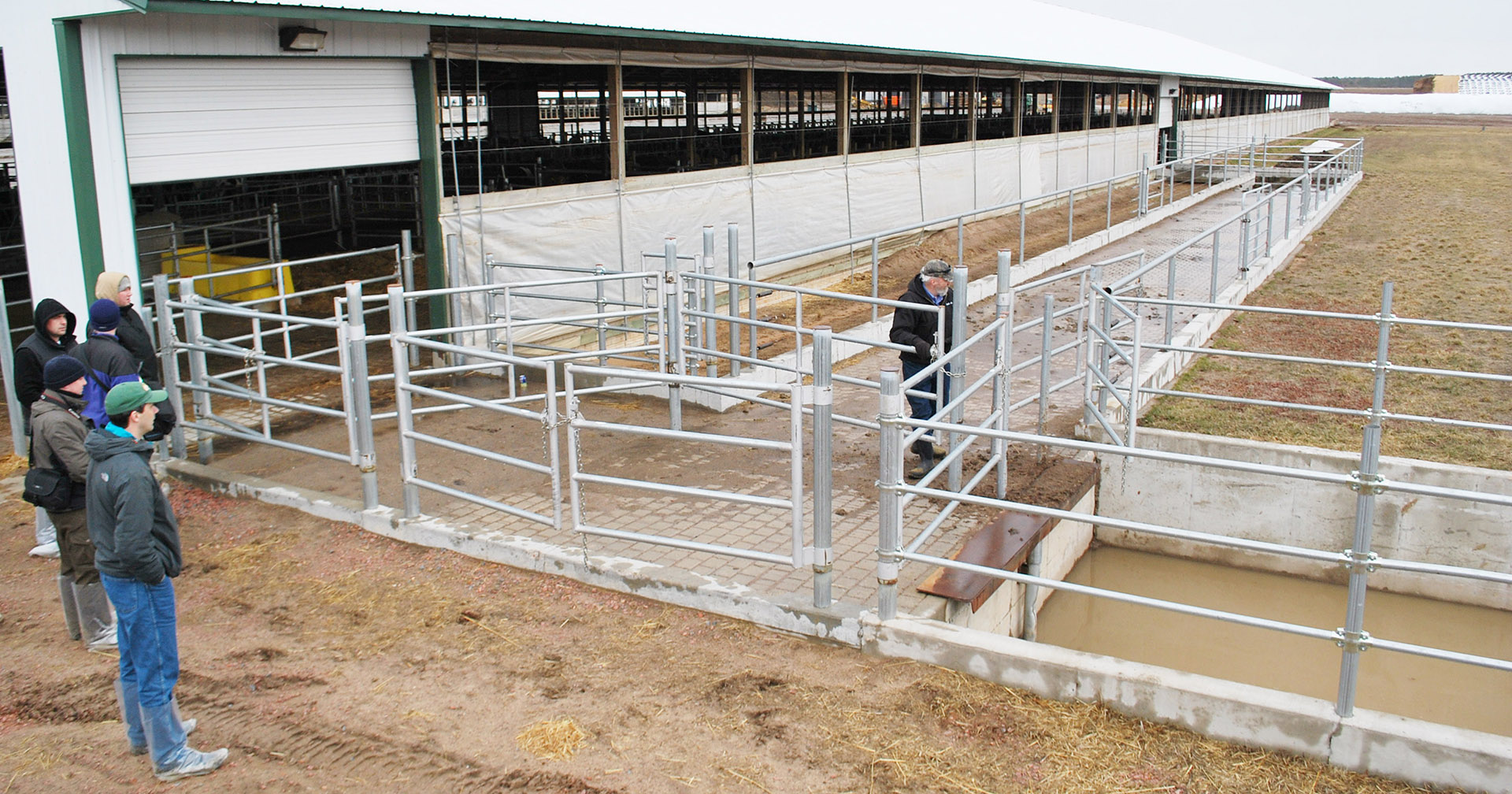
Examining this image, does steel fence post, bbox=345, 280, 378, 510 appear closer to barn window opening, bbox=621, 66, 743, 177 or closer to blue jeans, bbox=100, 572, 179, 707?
blue jeans, bbox=100, 572, 179, 707

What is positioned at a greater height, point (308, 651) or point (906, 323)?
point (906, 323)

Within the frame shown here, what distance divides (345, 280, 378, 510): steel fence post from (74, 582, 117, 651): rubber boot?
1821 mm

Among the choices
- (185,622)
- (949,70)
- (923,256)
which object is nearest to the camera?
(185,622)

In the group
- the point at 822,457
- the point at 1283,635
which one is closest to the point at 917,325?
the point at 822,457

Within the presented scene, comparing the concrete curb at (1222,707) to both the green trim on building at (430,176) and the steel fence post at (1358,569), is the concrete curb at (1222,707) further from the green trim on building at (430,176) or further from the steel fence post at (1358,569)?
the green trim on building at (430,176)

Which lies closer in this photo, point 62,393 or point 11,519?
point 62,393

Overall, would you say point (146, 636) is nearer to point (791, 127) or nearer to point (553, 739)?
point (553, 739)

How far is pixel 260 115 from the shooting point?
10.3m

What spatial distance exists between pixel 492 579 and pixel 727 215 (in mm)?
10776

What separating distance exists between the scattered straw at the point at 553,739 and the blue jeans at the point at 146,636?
148 centimetres

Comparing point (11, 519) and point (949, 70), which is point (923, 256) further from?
point (11, 519)

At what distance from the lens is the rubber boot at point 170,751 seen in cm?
474

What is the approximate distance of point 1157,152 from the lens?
139ft

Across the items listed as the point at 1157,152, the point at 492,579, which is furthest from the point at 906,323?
the point at 1157,152
